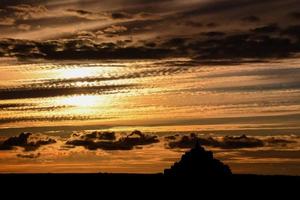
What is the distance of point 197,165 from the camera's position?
10956 centimetres

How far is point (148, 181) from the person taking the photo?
135750 millimetres

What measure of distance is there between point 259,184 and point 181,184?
3198 cm

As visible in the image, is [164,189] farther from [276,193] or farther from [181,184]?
[276,193]

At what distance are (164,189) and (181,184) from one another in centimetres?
465

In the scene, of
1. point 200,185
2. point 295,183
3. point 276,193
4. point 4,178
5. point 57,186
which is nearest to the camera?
point 200,185

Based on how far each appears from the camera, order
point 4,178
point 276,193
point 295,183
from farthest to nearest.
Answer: point 4,178
point 295,183
point 276,193

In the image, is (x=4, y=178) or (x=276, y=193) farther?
(x=4, y=178)

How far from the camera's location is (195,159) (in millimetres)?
109812

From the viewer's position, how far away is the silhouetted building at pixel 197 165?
357ft

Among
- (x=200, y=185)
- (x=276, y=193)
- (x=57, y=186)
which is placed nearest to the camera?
(x=200, y=185)

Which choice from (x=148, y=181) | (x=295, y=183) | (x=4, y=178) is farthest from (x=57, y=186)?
(x=295, y=183)

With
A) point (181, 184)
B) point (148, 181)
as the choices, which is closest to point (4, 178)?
point (148, 181)

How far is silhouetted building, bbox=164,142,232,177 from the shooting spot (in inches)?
4286

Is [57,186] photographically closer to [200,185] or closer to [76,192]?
[76,192]
